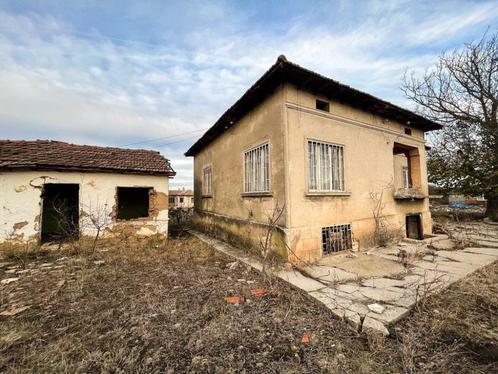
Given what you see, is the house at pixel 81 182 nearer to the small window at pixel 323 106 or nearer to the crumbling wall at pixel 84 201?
the crumbling wall at pixel 84 201

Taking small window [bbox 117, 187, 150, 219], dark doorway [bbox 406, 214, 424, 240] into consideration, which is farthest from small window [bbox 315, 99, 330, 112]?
small window [bbox 117, 187, 150, 219]

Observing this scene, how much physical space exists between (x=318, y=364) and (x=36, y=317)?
154 inches

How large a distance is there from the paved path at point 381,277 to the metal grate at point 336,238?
27 cm

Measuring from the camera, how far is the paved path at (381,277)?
3.34 metres

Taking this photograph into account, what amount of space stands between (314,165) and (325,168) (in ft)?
1.33

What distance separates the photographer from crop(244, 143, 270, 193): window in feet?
21.3

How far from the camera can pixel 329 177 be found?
6.44 m

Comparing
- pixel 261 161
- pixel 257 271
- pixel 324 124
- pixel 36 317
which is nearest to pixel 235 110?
pixel 261 161

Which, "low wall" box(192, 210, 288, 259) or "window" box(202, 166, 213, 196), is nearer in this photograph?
"low wall" box(192, 210, 288, 259)

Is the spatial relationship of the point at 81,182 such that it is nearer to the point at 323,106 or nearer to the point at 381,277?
the point at 323,106

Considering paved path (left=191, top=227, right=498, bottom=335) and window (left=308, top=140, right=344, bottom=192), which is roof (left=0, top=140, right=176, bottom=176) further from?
window (left=308, top=140, right=344, bottom=192)

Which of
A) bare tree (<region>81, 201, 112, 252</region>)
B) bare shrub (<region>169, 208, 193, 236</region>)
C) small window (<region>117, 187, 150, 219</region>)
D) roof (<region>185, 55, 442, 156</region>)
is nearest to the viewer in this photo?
roof (<region>185, 55, 442, 156</region>)

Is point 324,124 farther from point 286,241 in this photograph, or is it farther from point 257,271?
point 257,271

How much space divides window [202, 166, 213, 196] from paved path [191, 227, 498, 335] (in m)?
4.27
